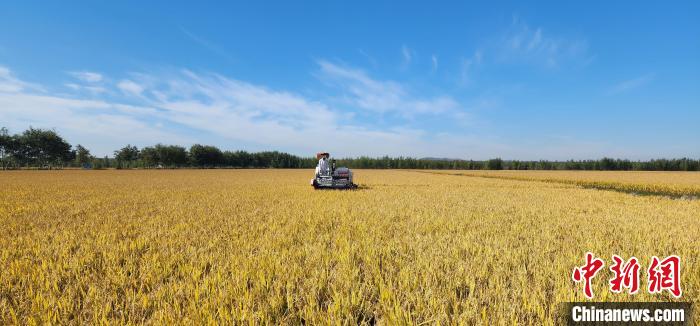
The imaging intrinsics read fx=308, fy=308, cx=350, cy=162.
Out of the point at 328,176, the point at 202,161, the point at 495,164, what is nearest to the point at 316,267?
the point at 328,176

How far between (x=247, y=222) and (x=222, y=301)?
5.56 meters

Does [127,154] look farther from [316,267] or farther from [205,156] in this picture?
[316,267]

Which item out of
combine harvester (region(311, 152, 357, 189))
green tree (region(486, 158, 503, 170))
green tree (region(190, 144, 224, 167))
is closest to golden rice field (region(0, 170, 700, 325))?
combine harvester (region(311, 152, 357, 189))

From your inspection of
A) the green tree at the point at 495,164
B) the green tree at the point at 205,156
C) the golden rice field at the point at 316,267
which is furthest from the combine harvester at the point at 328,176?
the green tree at the point at 205,156

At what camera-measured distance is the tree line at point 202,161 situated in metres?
101

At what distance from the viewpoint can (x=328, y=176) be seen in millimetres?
20203

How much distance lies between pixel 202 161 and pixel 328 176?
12183 cm

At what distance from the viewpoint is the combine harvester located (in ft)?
66.1

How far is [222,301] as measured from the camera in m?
3.58

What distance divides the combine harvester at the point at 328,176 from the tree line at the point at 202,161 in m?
102

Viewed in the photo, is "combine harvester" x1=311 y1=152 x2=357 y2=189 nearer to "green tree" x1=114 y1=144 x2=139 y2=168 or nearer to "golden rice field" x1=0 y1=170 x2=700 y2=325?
"golden rice field" x1=0 y1=170 x2=700 y2=325

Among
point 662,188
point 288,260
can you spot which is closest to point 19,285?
point 288,260

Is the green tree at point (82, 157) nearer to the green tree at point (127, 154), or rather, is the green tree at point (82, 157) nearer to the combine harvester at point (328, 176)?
the green tree at point (127, 154)

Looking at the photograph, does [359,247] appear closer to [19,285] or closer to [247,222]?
[247,222]
